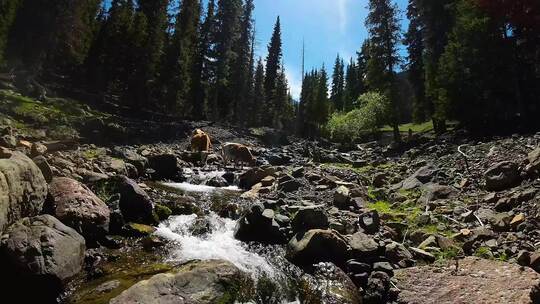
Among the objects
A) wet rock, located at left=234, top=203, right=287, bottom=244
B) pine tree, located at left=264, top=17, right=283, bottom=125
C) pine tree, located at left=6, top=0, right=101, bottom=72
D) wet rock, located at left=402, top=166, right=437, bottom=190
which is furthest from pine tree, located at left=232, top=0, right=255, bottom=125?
wet rock, located at left=234, top=203, right=287, bottom=244

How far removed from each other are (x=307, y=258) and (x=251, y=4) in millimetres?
63458

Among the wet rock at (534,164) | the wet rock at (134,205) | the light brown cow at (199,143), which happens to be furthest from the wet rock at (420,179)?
the light brown cow at (199,143)

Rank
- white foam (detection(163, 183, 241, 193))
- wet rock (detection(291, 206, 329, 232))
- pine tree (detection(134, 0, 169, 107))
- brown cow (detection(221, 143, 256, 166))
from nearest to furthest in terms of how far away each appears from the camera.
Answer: wet rock (detection(291, 206, 329, 232))
white foam (detection(163, 183, 241, 193))
brown cow (detection(221, 143, 256, 166))
pine tree (detection(134, 0, 169, 107))

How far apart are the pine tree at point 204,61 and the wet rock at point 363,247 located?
45.0 meters

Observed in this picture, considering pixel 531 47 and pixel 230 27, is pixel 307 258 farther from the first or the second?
pixel 230 27

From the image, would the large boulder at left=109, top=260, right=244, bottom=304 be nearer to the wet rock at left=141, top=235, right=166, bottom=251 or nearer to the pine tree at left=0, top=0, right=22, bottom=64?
the wet rock at left=141, top=235, right=166, bottom=251

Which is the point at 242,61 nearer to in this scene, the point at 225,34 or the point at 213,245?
the point at 225,34

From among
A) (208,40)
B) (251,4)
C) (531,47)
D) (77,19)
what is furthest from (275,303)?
(251,4)

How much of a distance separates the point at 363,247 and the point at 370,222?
194 cm

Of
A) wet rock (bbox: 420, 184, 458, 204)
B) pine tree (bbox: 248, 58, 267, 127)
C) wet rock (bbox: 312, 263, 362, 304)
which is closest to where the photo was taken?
wet rock (bbox: 312, 263, 362, 304)

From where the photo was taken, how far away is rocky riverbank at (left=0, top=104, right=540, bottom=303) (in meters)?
7.40

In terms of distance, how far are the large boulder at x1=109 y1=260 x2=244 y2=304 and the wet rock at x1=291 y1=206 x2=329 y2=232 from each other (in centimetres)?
330

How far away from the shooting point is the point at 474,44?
2777 centimetres

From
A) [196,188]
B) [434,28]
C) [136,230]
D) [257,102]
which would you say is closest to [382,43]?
[434,28]
